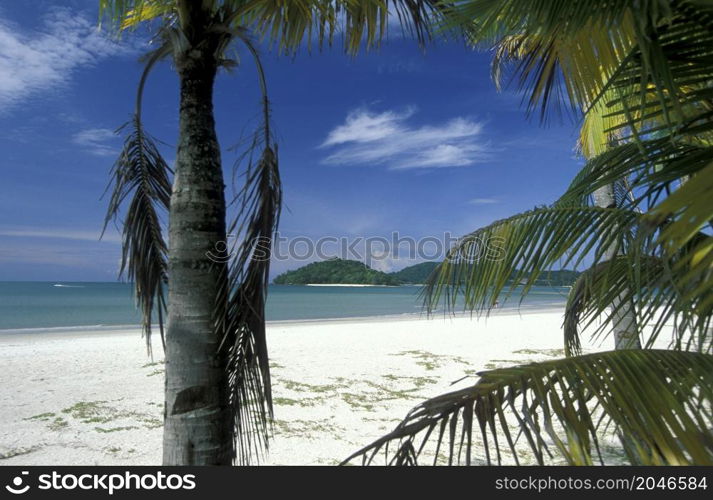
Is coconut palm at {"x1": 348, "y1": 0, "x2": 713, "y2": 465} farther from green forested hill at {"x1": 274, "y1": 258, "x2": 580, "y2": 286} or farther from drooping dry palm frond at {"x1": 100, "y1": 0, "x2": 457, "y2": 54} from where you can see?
green forested hill at {"x1": 274, "y1": 258, "x2": 580, "y2": 286}

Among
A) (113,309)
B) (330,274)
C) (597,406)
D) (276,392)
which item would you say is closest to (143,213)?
(597,406)

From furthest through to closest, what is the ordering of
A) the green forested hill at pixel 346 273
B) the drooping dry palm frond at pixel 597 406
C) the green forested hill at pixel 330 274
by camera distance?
the green forested hill at pixel 330 274
the green forested hill at pixel 346 273
the drooping dry palm frond at pixel 597 406

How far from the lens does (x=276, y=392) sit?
289 inches

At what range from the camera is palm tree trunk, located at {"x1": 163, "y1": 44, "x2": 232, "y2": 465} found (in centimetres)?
246

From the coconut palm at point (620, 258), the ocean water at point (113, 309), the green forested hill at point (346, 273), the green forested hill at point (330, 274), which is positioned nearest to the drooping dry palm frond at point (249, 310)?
the coconut palm at point (620, 258)

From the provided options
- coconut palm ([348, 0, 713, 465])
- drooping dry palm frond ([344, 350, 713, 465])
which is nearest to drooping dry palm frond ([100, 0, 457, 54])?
coconut palm ([348, 0, 713, 465])

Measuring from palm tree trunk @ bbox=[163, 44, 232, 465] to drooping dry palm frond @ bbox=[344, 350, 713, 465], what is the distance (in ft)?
4.11

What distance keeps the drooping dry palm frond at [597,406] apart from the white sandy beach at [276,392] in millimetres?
1903

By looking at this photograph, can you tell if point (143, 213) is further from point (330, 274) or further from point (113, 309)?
point (330, 274)

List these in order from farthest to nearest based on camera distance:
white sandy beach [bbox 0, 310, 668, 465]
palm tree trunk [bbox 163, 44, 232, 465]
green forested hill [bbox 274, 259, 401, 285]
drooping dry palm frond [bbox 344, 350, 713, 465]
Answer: green forested hill [bbox 274, 259, 401, 285] < white sandy beach [bbox 0, 310, 668, 465] < palm tree trunk [bbox 163, 44, 232, 465] < drooping dry palm frond [bbox 344, 350, 713, 465]

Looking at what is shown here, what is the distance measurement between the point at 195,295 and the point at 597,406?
6.33 feet

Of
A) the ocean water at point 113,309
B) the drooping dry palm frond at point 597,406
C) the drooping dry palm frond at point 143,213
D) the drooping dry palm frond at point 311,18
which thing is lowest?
the ocean water at point 113,309

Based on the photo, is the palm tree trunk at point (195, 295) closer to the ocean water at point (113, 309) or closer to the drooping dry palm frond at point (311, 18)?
the drooping dry palm frond at point (311, 18)

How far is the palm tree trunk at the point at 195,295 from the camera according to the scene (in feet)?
8.07
